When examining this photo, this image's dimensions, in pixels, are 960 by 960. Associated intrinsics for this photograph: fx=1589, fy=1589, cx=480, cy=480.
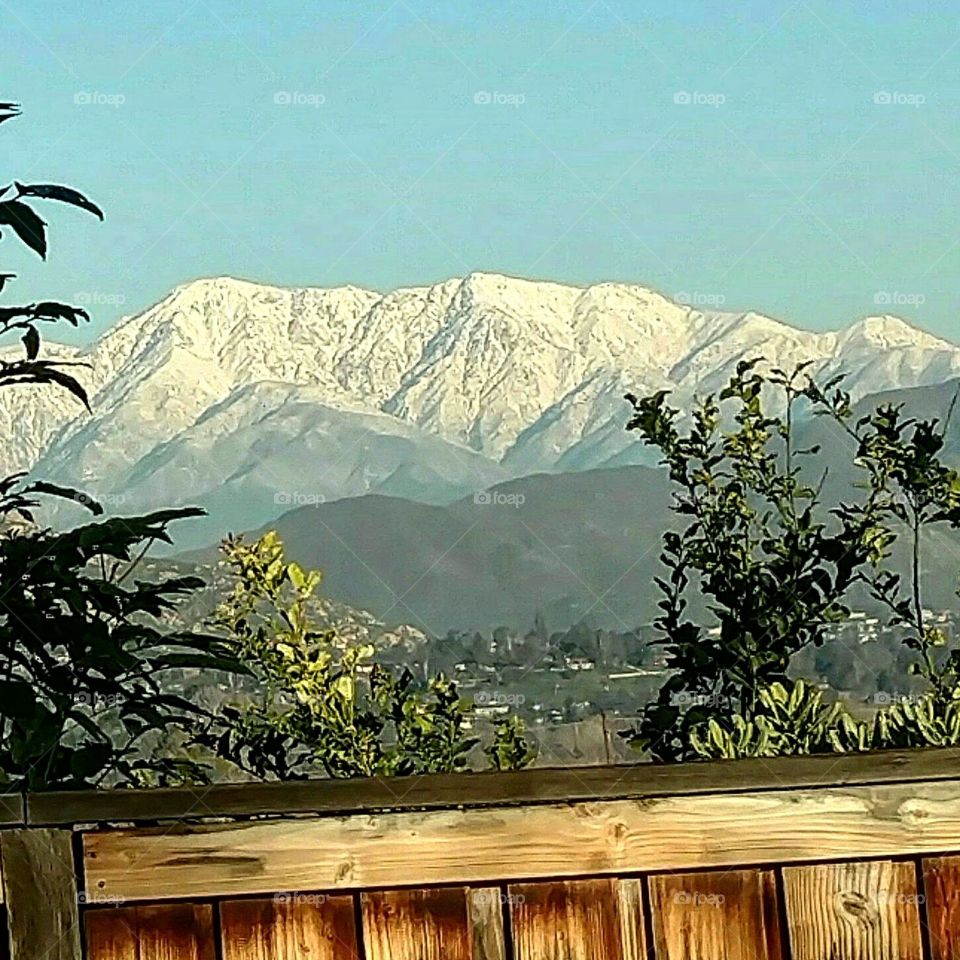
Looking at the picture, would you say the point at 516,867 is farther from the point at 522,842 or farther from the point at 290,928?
the point at 290,928

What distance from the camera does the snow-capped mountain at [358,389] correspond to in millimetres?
2486

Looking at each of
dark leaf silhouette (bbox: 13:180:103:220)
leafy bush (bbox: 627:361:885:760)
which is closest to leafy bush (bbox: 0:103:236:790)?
dark leaf silhouette (bbox: 13:180:103:220)

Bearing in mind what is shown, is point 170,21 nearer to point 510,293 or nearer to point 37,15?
point 37,15

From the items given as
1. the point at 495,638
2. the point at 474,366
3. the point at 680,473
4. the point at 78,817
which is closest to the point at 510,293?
the point at 474,366

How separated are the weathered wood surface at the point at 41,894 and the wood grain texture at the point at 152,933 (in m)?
0.02

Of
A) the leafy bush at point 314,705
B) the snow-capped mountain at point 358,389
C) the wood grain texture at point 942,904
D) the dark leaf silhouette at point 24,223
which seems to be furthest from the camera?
the snow-capped mountain at point 358,389

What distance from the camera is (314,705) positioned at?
2396mm

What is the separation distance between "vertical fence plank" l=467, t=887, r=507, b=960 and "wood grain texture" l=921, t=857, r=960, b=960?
15.5 inches

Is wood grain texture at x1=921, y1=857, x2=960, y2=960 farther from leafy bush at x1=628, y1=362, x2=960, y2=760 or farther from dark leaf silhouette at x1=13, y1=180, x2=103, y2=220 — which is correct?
dark leaf silhouette at x1=13, y1=180, x2=103, y2=220

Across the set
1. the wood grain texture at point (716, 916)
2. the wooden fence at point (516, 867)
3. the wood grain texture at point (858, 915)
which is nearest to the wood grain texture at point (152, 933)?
the wooden fence at point (516, 867)

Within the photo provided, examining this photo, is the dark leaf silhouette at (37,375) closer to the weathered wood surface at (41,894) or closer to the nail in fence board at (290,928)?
the weathered wood surface at (41,894)

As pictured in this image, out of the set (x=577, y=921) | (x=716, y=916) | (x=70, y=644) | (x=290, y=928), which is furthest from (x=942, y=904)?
(x=70, y=644)

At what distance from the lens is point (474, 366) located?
259cm

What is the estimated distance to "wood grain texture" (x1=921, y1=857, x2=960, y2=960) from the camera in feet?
4.78
